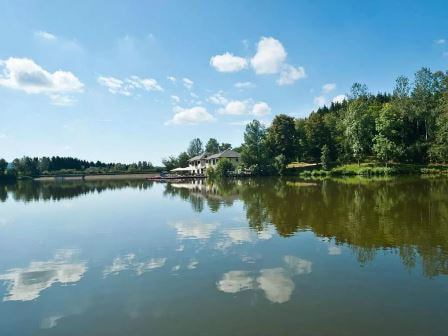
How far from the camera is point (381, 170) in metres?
57.8

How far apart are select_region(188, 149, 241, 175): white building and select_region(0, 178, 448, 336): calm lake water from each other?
63.5 meters

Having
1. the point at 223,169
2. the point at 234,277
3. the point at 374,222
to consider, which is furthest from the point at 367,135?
the point at 234,277

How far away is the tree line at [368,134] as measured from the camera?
62031 millimetres

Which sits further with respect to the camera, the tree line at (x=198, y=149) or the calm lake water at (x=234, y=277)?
the tree line at (x=198, y=149)

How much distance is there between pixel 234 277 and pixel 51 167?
14205 centimetres

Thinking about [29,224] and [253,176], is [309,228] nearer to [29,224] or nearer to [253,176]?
[29,224]

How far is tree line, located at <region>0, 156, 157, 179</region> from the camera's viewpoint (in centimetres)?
10996

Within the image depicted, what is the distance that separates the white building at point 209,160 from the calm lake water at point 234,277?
6349 cm

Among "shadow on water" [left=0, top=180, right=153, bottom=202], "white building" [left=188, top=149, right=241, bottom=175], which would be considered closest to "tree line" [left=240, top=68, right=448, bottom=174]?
"white building" [left=188, top=149, right=241, bottom=175]

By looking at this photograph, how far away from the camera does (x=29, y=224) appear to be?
22.0 meters

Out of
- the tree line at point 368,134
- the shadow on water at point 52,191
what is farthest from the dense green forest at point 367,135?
the shadow on water at point 52,191

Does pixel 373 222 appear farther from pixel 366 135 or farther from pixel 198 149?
pixel 198 149

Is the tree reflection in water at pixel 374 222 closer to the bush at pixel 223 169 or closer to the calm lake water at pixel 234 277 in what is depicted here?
the calm lake water at pixel 234 277

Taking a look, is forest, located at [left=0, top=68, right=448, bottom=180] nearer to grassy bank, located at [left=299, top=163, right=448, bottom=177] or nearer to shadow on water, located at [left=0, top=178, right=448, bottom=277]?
grassy bank, located at [left=299, top=163, right=448, bottom=177]
